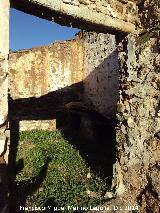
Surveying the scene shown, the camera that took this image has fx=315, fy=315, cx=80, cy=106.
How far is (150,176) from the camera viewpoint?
4473 millimetres

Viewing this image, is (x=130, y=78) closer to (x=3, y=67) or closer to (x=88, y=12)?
(x=88, y=12)

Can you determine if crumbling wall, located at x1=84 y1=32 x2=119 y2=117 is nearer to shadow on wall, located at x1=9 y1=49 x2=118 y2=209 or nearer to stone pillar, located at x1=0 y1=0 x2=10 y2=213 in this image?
shadow on wall, located at x1=9 y1=49 x2=118 y2=209

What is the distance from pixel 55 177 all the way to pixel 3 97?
3559 mm

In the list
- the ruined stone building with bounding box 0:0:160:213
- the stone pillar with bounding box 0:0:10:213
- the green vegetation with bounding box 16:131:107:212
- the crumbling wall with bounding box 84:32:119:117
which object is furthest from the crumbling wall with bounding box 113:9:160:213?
the crumbling wall with bounding box 84:32:119:117

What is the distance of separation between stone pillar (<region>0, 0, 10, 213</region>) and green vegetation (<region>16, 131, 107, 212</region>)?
2.12 m

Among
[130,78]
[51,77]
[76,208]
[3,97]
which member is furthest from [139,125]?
[51,77]

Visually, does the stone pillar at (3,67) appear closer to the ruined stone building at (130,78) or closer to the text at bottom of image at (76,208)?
the ruined stone building at (130,78)

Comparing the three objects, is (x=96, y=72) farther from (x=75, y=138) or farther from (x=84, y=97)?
(x=75, y=138)

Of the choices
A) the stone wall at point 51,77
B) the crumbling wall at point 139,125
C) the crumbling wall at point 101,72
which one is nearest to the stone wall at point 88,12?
the crumbling wall at point 139,125

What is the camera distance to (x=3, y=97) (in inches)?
127

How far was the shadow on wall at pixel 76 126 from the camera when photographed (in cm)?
694

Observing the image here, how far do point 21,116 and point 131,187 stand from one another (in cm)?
859

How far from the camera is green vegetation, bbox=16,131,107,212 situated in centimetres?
546

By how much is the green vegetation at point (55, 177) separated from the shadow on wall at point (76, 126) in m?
0.10
